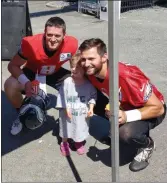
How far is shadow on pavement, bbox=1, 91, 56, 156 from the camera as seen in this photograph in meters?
3.89

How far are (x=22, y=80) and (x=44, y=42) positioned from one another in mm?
395

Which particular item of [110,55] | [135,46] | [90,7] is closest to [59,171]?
[110,55]

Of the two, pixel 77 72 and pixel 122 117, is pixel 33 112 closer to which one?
pixel 77 72

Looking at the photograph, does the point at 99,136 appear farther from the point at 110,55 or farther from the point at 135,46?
the point at 135,46

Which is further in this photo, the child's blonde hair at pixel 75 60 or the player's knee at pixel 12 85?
the player's knee at pixel 12 85

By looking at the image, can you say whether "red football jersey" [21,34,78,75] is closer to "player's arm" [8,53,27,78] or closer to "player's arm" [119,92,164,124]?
"player's arm" [8,53,27,78]

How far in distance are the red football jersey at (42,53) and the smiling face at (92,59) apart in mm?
798

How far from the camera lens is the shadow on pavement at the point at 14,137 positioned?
153 inches

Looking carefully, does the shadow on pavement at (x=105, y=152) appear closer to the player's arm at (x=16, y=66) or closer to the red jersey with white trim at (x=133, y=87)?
the red jersey with white trim at (x=133, y=87)

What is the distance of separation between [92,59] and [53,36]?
28.4 inches

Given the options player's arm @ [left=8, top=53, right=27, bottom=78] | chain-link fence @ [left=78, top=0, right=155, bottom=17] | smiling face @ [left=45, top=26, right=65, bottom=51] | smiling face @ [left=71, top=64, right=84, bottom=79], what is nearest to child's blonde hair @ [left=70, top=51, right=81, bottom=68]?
smiling face @ [left=71, top=64, right=84, bottom=79]

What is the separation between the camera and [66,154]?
371 cm

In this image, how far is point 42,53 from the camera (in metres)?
3.86

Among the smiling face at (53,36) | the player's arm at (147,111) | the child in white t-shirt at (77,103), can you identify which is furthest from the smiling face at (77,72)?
the player's arm at (147,111)
